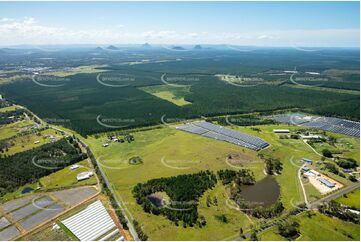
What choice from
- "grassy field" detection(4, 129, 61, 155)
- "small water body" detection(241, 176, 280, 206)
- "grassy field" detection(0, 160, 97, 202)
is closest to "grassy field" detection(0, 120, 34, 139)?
"grassy field" detection(4, 129, 61, 155)

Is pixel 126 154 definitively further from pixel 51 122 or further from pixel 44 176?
pixel 51 122

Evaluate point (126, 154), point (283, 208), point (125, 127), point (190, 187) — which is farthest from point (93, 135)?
point (283, 208)

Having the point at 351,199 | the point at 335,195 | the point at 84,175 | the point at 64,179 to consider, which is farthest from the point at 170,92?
the point at 351,199

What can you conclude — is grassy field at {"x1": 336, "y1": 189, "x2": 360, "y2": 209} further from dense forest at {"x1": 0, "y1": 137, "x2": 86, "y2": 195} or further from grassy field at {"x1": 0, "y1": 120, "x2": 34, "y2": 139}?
grassy field at {"x1": 0, "y1": 120, "x2": 34, "y2": 139}

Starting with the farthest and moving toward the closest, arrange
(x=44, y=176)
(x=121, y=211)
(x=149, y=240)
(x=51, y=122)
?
(x=51, y=122)
(x=44, y=176)
(x=121, y=211)
(x=149, y=240)

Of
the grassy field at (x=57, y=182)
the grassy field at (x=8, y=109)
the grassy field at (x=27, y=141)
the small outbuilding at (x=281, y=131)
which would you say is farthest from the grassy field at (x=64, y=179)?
the grassy field at (x=8, y=109)

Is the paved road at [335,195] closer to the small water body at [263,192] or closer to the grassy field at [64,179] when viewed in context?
the small water body at [263,192]

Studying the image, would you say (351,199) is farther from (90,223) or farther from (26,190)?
(26,190)
